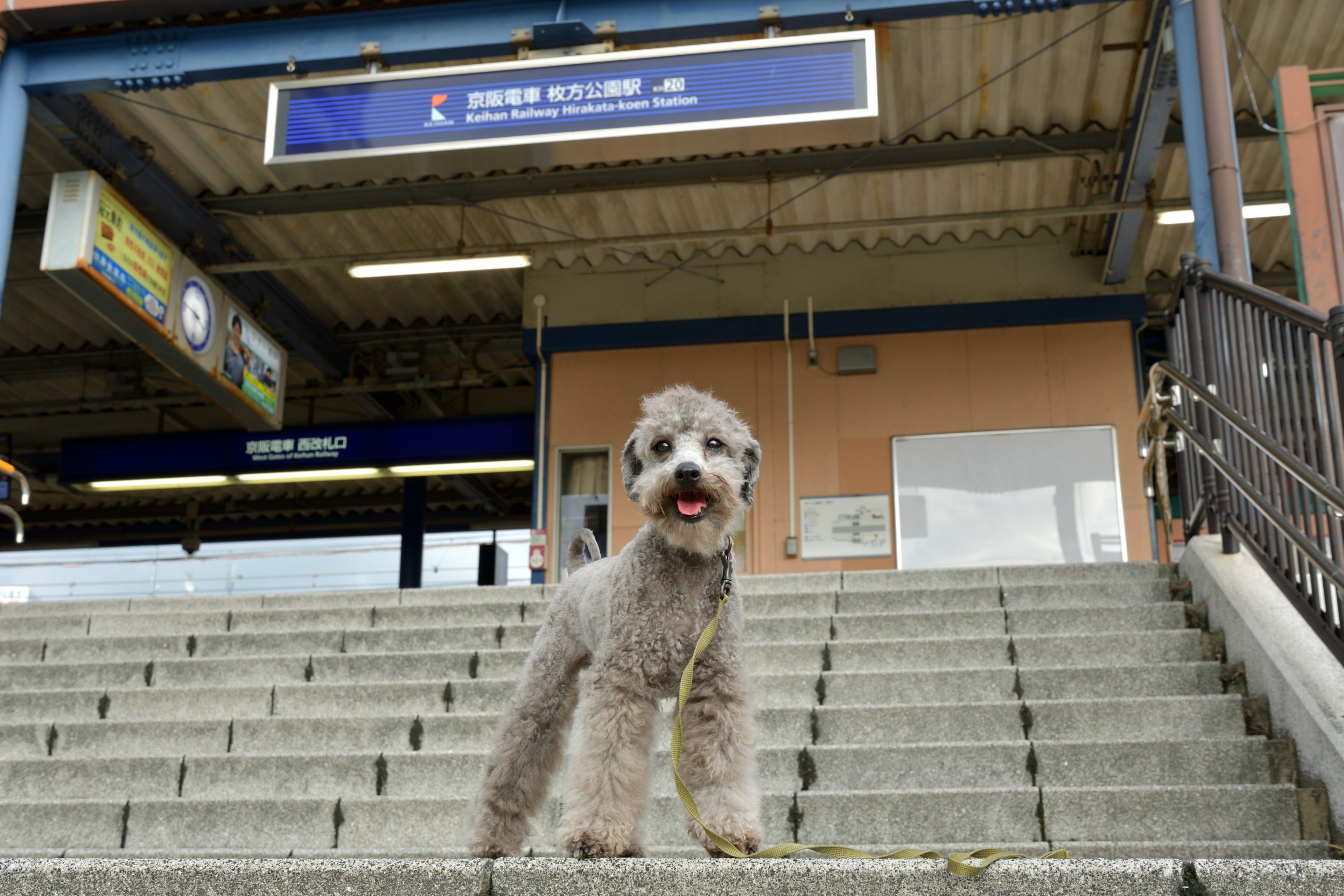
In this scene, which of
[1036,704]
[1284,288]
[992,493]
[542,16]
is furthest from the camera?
[1284,288]

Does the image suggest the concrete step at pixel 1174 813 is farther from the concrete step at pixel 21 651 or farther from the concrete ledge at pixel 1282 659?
the concrete step at pixel 21 651

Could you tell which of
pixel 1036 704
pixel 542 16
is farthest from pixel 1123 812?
pixel 542 16

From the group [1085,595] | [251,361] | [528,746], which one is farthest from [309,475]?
[528,746]

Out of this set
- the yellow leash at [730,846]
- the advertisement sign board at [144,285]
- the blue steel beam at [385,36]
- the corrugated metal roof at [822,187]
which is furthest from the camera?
the corrugated metal roof at [822,187]

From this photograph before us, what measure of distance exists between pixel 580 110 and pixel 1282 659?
4544 mm

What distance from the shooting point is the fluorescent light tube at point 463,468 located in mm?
13680

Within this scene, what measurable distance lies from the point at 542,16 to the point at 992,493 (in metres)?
6.60

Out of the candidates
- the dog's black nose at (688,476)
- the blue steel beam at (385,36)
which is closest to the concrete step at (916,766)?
the dog's black nose at (688,476)

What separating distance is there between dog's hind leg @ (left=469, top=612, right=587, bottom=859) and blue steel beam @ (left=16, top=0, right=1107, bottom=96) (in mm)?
5060

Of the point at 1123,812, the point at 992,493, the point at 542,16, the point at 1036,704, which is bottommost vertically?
the point at 1123,812

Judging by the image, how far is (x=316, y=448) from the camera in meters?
14.0

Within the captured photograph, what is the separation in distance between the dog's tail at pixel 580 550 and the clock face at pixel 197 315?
7.19 metres

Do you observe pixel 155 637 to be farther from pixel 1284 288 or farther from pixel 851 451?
pixel 1284 288

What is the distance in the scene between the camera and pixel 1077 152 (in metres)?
10.0
